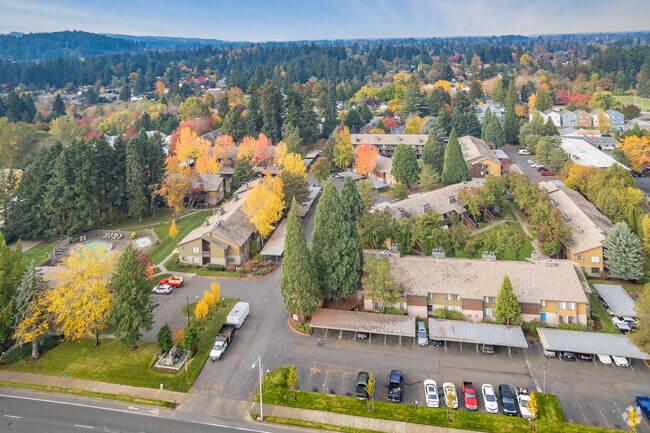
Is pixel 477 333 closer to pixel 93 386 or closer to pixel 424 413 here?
pixel 424 413

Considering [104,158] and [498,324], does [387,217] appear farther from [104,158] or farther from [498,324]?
[104,158]

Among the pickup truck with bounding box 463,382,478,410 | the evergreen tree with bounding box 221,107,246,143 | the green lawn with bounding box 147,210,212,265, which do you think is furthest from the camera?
the evergreen tree with bounding box 221,107,246,143

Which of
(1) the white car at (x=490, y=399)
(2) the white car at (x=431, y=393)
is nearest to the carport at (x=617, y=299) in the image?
(1) the white car at (x=490, y=399)

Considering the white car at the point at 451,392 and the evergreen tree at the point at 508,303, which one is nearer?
the white car at the point at 451,392

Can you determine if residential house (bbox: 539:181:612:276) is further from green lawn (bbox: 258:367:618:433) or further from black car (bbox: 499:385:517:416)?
black car (bbox: 499:385:517:416)

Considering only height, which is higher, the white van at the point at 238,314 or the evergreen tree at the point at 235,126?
the evergreen tree at the point at 235,126

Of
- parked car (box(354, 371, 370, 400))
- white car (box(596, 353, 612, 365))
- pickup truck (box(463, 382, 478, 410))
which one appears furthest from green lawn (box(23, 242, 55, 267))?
white car (box(596, 353, 612, 365))

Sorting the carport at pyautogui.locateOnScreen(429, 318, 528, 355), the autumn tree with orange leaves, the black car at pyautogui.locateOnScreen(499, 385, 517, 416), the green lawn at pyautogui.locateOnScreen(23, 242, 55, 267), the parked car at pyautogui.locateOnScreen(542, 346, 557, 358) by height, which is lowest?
the green lawn at pyautogui.locateOnScreen(23, 242, 55, 267)

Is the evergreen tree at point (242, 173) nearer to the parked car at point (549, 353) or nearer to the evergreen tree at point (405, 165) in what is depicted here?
the evergreen tree at point (405, 165)
